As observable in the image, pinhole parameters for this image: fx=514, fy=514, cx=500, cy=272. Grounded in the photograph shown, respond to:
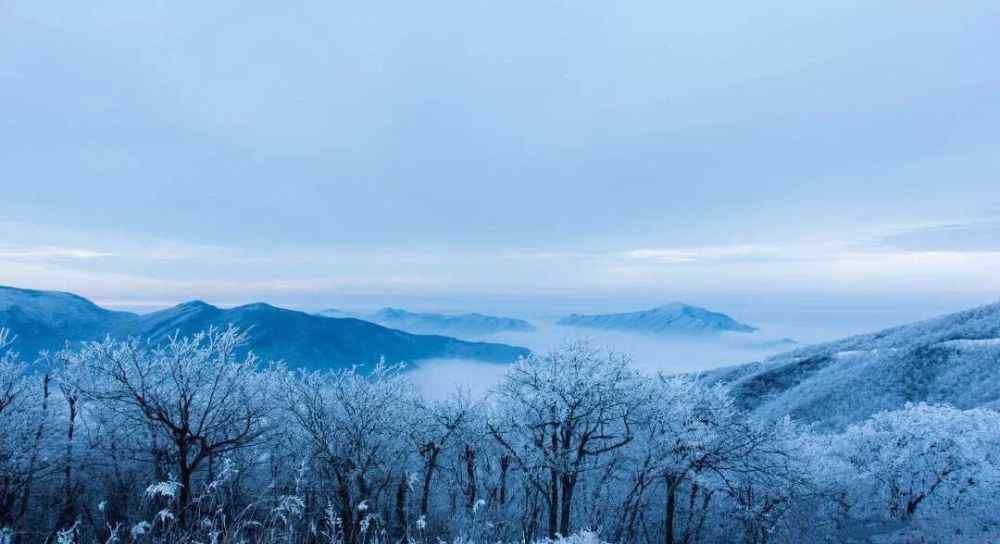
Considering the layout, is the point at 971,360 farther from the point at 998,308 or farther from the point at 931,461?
the point at 931,461

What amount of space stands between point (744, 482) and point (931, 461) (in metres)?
11.2

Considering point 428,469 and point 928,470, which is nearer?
point 928,470

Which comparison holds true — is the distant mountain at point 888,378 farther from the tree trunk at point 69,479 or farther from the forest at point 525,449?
the tree trunk at point 69,479

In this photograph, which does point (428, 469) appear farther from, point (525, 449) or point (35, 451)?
point (35, 451)

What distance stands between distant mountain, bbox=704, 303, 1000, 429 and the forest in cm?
2609

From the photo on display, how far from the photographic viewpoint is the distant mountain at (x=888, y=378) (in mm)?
64188

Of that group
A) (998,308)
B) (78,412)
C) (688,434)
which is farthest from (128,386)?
(998,308)

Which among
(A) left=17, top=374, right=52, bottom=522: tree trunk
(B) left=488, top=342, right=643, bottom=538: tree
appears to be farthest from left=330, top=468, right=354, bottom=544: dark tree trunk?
(A) left=17, top=374, right=52, bottom=522: tree trunk

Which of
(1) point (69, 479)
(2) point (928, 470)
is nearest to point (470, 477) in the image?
(1) point (69, 479)

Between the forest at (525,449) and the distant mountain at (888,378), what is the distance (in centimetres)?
2609

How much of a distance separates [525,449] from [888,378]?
67.9m

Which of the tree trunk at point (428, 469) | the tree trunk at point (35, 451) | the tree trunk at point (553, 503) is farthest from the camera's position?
the tree trunk at point (428, 469)

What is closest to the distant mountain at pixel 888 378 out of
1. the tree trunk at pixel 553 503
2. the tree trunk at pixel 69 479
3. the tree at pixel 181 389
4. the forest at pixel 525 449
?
the forest at pixel 525 449

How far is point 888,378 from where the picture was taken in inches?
2808
